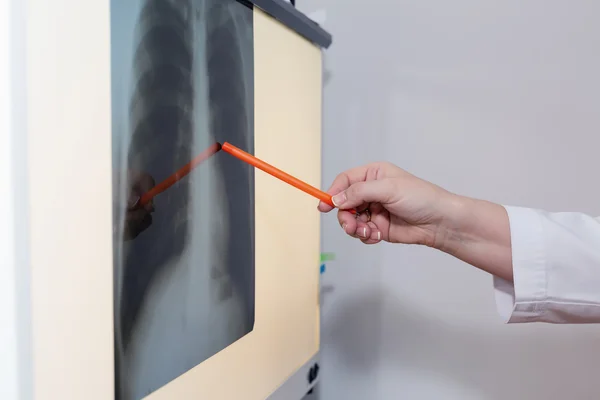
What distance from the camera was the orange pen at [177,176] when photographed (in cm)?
48

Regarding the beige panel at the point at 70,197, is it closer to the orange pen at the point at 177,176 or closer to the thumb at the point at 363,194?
the orange pen at the point at 177,176

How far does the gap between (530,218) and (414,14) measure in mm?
536

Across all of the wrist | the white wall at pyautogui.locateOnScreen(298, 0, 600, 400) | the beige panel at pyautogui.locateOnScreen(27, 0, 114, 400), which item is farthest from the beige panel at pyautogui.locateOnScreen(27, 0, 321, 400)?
the white wall at pyautogui.locateOnScreen(298, 0, 600, 400)

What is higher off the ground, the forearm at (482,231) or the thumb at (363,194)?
the thumb at (363,194)

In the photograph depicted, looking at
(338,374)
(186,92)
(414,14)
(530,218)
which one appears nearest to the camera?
(186,92)

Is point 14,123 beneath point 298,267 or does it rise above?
above

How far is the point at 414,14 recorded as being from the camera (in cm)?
99

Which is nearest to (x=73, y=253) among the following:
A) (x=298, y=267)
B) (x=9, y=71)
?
(x=9, y=71)

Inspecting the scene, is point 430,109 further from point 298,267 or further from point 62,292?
point 62,292

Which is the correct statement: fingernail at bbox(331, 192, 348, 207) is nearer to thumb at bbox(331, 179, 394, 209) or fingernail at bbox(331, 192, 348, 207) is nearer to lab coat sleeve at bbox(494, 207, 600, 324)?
thumb at bbox(331, 179, 394, 209)

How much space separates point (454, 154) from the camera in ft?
3.22

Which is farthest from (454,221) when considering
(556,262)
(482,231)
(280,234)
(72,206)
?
(72,206)

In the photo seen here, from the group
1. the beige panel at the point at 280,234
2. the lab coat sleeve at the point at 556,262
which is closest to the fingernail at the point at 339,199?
the beige panel at the point at 280,234

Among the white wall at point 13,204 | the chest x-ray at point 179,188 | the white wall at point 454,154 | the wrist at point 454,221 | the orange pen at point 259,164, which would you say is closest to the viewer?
the white wall at point 13,204
